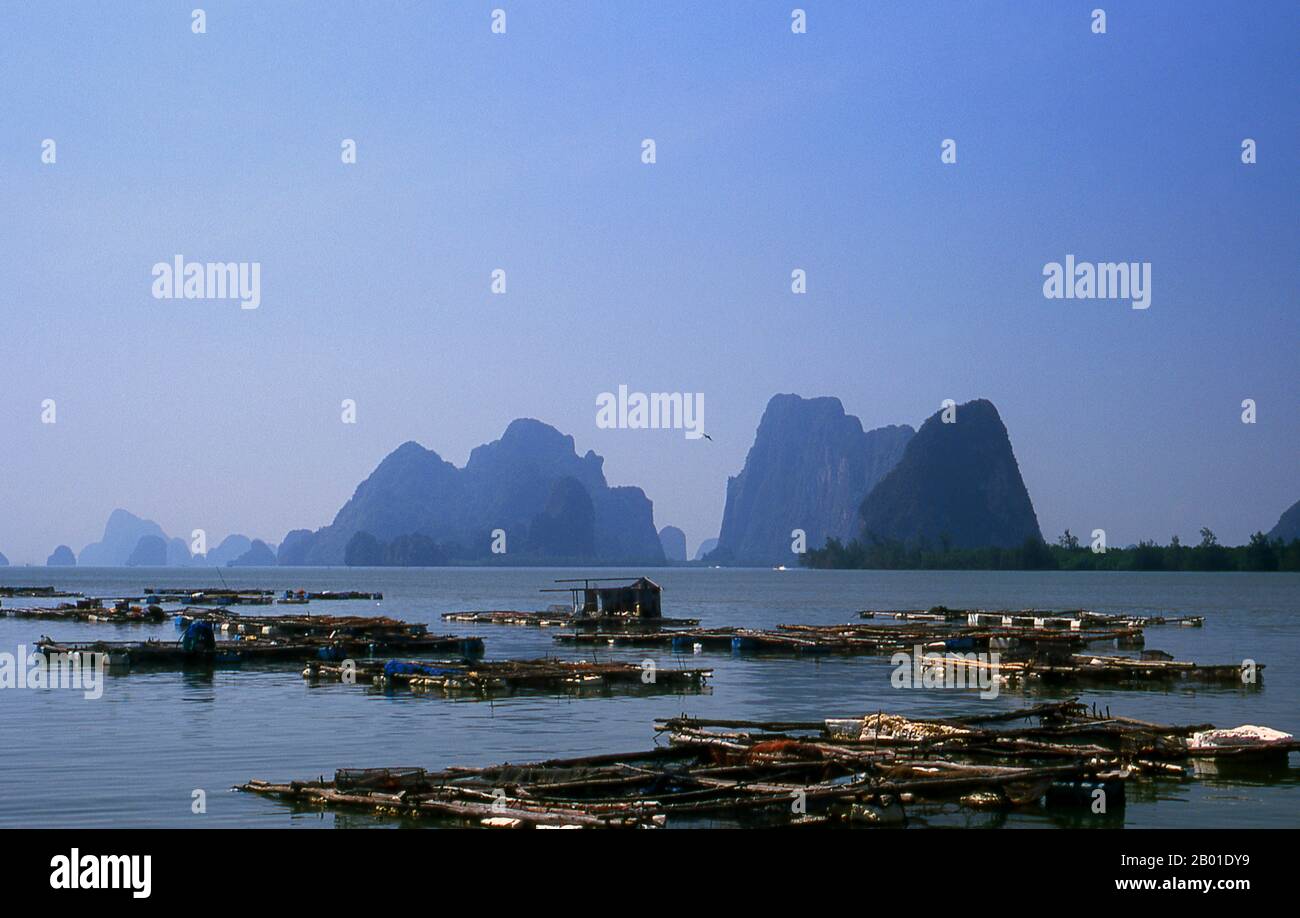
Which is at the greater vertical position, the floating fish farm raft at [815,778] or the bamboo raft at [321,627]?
the floating fish farm raft at [815,778]

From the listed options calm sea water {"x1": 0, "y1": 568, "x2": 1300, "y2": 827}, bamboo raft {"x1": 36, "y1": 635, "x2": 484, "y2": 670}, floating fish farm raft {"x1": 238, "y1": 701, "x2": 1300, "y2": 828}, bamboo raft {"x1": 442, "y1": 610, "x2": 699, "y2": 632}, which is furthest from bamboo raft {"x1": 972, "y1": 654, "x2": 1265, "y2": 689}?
bamboo raft {"x1": 442, "y1": 610, "x2": 699, "y2": 632}

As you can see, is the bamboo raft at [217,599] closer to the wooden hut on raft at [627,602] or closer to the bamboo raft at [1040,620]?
the wooden hut on raft at [627,602]

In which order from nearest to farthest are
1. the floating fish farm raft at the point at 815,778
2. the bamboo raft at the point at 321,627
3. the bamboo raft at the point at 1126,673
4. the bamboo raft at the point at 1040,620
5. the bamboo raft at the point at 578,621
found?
the floating fish farm raft at the point at 815,778 < the bamboo raft at the point at 1126,673 < the bamboo raft at the point at 321,627 < the bamboo raft at the point at 578,621 < the bamboo raft at the point at 1040,620

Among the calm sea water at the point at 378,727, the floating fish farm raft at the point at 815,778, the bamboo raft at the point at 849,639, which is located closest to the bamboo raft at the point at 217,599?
the bamboo raft at the point at 849,639

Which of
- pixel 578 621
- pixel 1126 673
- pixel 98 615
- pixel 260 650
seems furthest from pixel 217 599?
pixel 1126 673

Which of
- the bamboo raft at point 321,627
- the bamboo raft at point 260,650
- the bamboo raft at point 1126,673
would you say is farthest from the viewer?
the bamboo raft at point 321,627
